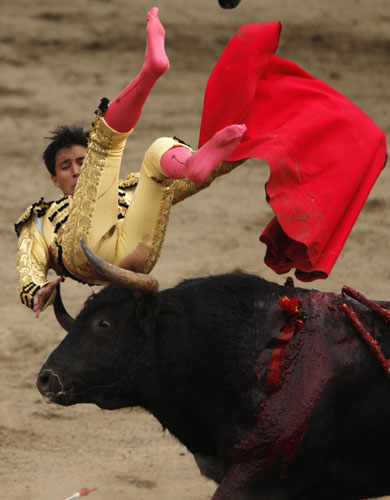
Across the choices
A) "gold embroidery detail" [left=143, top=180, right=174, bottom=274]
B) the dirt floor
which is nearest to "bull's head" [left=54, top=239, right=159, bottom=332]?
"gold embroidery detail" [left=143, top=180, right=174, bottom=274]

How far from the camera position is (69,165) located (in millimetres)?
4855

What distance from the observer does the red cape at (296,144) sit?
4.04 m

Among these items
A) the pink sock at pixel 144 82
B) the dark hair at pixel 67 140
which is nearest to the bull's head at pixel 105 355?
the pink sock at pixel 144 82

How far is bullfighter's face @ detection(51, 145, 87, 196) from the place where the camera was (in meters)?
4.84

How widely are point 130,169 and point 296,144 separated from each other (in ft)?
16.5

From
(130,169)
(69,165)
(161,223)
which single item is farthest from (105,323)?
(130,169)

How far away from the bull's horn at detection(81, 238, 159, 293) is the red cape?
0.54 meters

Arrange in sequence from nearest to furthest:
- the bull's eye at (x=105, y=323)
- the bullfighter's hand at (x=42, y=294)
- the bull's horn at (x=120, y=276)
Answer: the bull's horn at (x=120, y=276)
the bull's eye at (x=105, y=323)
the bullfighter's hand at (x=42, y=294)

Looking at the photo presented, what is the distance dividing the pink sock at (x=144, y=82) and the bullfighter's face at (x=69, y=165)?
0.62m

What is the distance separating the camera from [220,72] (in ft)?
14.1

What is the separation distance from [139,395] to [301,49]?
714cm

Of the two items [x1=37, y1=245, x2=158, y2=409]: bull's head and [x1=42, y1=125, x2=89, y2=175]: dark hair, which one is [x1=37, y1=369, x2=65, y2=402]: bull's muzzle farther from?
[x1=42, y1=125, x2=89, y2=175]: dark hair

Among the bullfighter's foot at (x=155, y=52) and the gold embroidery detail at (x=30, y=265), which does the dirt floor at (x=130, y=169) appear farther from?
the bullfighter's foot at (x=155, y=52)

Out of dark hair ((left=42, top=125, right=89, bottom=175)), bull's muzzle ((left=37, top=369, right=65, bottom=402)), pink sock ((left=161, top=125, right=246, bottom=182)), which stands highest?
pink sock ((left=161, top=125, right=246, bottom=182))
